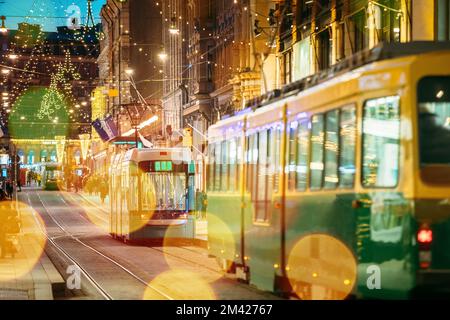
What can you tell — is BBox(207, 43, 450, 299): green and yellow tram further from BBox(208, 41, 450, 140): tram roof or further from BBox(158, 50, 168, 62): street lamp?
BBox(158, 50, 168, 62): street lamp

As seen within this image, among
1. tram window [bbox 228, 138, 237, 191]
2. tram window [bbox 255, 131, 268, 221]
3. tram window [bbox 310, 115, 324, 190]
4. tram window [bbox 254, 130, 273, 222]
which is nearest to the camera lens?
tram window [bbox 310, 115, 324, 190]

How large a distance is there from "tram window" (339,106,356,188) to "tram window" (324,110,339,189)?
0.66 ft

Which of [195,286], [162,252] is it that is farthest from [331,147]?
[162,252]

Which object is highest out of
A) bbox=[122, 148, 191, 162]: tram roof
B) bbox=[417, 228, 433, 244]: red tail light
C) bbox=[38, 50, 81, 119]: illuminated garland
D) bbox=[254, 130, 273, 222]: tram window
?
bbox=[38, 50, 81, 119]: illuminated garland

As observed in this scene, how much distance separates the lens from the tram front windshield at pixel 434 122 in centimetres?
1223

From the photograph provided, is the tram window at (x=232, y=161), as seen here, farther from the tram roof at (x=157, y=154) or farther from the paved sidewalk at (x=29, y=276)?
the tram roof at (x=157, y=154)

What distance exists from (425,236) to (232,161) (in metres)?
8.82

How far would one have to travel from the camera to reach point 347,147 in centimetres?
1348

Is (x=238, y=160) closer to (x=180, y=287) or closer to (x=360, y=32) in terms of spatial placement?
(x=180, y=287)

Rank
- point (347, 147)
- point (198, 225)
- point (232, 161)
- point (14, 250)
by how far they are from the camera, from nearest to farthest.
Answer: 1. point (347, 147)
2. point (232, 161)
3. point (14, 250)
4. point (198, 225)

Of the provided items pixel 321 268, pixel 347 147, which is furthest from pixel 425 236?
pixel 321 268

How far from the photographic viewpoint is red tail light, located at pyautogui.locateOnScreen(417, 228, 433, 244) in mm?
11969

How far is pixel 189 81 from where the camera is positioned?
7100cm

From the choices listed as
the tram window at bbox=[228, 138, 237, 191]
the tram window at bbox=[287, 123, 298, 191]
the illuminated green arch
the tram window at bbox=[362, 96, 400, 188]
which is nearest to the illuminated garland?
the illuminated green arch
